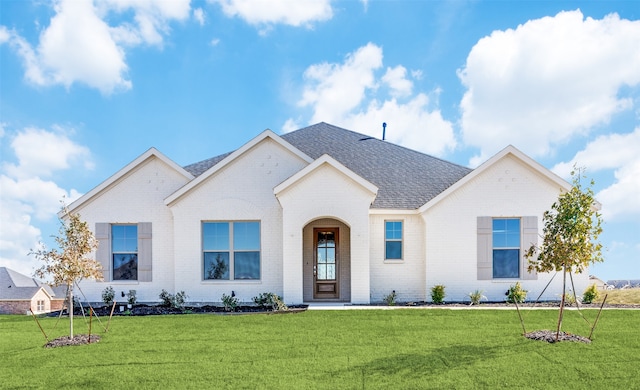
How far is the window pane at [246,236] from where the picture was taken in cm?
1573

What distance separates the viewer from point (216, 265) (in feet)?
51.6

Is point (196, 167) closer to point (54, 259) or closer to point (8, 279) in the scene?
point (54, 259)

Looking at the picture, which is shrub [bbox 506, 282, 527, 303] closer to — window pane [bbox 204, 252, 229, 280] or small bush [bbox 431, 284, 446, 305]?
small bush [bbox 431, 284, 446, 305]

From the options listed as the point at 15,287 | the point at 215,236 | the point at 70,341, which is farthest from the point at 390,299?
the point at 15,287

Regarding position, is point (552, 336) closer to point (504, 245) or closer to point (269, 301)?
point (504, 245)

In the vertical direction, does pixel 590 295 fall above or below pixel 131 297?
above

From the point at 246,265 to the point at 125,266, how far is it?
445 cm

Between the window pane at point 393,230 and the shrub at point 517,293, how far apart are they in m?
4.01

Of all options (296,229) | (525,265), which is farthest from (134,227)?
(525,265)

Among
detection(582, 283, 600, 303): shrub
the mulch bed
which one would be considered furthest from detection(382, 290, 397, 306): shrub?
detection(582, 283, 600, 303): shrub

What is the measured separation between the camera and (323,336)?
32.7ft

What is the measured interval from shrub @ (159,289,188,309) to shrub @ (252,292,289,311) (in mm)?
2395

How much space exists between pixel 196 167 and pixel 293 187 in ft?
19.2

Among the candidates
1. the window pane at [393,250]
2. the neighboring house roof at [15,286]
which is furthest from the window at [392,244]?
the neighboring house roof at [15,286]
